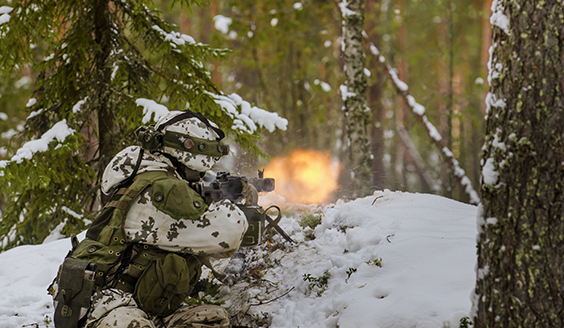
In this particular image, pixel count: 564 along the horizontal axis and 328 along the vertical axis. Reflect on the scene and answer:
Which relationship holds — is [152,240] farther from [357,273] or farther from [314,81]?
[314,81]

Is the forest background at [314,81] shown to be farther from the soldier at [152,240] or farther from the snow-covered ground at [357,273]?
the soldier at [152,240]

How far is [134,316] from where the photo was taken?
3.08 meters

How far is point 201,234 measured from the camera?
329cm

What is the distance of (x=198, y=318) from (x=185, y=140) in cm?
138

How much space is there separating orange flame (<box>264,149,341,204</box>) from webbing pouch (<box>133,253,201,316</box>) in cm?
320

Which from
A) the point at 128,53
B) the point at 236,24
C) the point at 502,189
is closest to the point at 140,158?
the point at 502,189

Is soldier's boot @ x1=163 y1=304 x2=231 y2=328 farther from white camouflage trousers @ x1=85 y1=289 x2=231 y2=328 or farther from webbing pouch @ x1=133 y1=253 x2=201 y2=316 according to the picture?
webbing pouch @ x1=133 y1=253 x2=201 y2=316

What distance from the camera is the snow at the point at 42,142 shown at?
5.62 meters

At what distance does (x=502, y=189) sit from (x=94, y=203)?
261 inches

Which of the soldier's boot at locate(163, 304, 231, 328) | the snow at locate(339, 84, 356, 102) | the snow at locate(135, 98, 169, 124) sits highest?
the snow at locate(339, 84, 356, 102)

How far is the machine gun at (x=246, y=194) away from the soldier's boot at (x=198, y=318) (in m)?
0.59

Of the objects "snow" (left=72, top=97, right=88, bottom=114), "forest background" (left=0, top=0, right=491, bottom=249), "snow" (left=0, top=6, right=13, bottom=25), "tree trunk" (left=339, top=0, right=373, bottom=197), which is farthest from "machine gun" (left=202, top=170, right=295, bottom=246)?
"forest background" (left=0, top=0, right=491, bottom=249)

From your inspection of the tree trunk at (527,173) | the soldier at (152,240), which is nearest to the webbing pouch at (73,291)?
the soldier at (152,240)

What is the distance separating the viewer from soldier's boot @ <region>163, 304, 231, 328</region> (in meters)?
3.37
